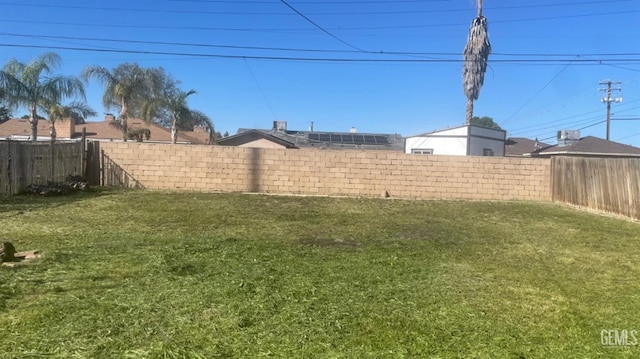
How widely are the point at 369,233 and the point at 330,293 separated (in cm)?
354

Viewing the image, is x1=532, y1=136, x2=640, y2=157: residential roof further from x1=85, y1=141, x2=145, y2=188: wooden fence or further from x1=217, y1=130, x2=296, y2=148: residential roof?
x1=85, y1=141, x2=145, y2=188: wooden fence

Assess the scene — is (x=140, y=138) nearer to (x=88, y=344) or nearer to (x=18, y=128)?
(x=18, y=128)

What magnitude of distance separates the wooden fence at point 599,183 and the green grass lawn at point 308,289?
2.17 metres

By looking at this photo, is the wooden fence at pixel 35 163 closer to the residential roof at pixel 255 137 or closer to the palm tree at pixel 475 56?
the residential roof at pixel 255 137

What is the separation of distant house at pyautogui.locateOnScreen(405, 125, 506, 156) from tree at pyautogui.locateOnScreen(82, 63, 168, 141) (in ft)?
54.8

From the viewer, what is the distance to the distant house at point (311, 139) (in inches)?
947

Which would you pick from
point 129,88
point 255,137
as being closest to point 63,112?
point 129,88

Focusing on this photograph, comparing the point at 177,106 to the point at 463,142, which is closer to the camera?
the point at 463,142

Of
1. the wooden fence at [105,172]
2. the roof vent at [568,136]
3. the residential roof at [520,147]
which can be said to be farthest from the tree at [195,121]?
the roof vent at [568,136]

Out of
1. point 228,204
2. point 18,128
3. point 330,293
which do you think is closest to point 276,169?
point 228,204

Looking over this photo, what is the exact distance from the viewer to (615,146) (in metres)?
24.0

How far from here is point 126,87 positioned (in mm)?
25531

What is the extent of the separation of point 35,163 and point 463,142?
676 inches

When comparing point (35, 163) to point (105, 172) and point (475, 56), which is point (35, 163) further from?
point (475, 56)
